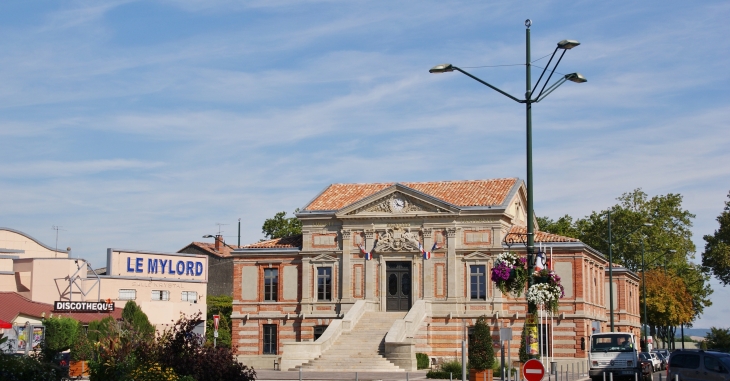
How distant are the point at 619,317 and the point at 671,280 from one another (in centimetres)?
2130

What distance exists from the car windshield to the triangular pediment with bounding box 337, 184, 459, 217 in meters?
13.5

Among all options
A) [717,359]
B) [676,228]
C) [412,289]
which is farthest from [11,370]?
[676,228]

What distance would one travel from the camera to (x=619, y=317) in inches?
2532

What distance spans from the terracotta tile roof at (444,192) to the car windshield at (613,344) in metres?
12.9

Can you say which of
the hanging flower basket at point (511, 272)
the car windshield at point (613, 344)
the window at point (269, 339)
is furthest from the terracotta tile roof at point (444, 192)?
the hanging flower basket at point (511, 272)

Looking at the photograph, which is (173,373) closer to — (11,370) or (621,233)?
(11,370)

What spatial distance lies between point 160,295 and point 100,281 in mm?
5957

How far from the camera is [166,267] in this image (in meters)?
61.1

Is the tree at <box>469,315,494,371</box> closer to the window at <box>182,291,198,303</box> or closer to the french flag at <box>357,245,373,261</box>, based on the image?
the french flag at <box>357,245,373,261</box>

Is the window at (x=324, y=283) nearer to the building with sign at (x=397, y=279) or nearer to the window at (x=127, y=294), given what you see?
the building with sign at (x=397, y=279)

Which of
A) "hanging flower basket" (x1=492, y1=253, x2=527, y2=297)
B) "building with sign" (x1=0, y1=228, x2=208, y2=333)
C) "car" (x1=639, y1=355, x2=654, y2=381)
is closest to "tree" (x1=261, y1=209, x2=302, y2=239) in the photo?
"building with sign" (x1=0, y1=228, x2=208, y2=333)

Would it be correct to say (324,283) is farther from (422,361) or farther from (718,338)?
(718,338)

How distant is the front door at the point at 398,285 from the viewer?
5262cm

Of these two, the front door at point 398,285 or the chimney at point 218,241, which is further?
the chimney at point 218,241
